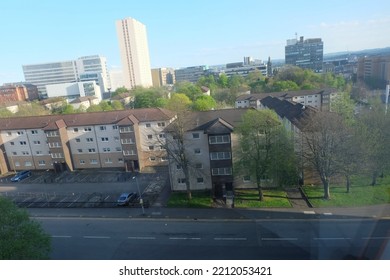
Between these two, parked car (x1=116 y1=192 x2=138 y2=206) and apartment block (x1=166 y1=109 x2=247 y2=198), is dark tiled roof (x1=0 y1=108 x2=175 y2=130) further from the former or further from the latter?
parked car (x1=116 y1=192 x2=138 y2=206)

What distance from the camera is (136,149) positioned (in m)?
12.2

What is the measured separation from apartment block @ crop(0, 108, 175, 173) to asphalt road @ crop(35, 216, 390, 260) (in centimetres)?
508

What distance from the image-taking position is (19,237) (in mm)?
3877

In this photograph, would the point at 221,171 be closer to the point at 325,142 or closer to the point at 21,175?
the point at 325,142

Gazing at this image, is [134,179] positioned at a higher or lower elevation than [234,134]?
lower

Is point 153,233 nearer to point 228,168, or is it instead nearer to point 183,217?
point 183,217

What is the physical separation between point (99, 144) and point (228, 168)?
6.49 metres

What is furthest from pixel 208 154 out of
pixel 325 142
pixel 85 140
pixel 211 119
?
pixel 85 140

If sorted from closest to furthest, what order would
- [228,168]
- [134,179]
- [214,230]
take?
[214,230], [228,168], [134,179]

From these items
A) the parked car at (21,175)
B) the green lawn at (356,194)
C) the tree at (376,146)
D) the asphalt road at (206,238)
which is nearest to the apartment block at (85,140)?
the parked car at (21,175)

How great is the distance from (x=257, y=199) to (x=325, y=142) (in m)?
2.44

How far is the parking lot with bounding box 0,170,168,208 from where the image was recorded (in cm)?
941

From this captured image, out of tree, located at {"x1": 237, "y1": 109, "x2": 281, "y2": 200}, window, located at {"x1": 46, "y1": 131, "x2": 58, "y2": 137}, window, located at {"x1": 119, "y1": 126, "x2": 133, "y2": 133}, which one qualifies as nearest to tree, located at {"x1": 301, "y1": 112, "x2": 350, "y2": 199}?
tree, located at {"x1": 237, "y1": 109, "x2": 281, "y2": 200}

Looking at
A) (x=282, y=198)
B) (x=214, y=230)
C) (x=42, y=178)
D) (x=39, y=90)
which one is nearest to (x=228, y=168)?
(x=282, y=198)
